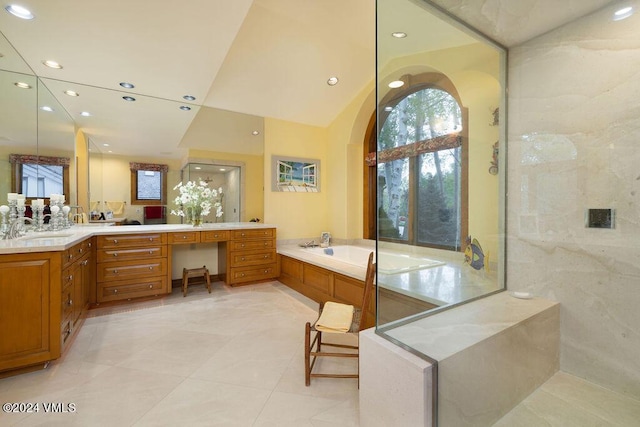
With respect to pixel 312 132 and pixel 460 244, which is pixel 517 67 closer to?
pixel 460 244

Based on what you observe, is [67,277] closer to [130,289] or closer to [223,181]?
[130,289]

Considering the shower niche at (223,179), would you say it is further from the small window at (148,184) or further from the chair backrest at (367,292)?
the chair backrest at (367,292)

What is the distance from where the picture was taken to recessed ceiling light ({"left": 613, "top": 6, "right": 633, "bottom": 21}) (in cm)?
146

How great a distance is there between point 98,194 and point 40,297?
1998 millimetres

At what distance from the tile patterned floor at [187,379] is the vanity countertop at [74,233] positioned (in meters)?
0.86

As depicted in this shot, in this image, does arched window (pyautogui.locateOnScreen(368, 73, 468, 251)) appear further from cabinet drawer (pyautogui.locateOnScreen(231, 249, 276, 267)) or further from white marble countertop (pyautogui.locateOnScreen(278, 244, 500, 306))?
cabinet drawer (pyautogui.locateOnScreen(231, 249, 276, 267))

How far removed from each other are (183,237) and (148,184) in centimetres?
89

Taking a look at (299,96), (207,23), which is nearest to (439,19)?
(207,23)

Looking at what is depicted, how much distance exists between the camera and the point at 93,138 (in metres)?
3.35

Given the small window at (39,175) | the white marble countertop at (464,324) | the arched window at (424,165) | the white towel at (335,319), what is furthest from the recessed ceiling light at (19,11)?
the white marble countertop at (464,324)

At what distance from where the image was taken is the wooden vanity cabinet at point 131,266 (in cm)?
299

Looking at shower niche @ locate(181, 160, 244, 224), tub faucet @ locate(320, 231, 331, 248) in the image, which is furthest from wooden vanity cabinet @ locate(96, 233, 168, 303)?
tub faucet @ locate(320, 231, 331, 248)

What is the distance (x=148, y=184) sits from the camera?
11.8ft

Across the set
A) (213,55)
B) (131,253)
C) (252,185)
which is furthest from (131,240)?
(213,55)
